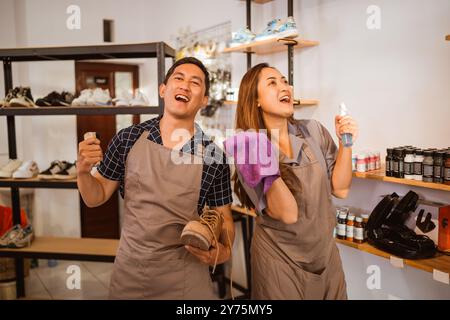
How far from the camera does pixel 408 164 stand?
1.98 metres

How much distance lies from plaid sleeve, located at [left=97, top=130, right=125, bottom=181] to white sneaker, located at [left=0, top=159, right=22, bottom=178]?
5.38ft

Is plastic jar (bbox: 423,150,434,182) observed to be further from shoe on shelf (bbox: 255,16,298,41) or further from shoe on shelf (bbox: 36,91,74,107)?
shoe on shelf (bbox: 36,91,74,107)

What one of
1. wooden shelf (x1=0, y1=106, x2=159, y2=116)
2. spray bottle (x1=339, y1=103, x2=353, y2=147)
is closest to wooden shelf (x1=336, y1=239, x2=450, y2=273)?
spray bottle (x1=339, y1=103, x2=353, y2=147)

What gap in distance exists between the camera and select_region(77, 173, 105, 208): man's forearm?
150 cm

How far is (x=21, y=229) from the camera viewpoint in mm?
2973

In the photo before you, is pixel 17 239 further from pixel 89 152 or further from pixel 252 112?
pixel 252 112

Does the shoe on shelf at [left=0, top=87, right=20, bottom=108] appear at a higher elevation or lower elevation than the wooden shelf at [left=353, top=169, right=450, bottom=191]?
higher

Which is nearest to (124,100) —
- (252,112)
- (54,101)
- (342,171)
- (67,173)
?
(54,101)

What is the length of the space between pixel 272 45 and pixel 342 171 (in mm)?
1537

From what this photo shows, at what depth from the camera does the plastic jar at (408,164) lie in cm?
197

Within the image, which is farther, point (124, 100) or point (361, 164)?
point (124, 100)

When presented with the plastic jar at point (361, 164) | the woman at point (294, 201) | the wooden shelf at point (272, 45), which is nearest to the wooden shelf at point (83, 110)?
the wooden shelf at point (272, 45)

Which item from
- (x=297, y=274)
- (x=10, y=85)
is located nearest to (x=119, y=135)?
(x=297, y=274)
